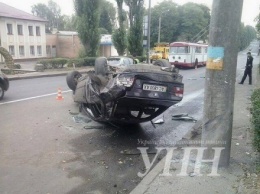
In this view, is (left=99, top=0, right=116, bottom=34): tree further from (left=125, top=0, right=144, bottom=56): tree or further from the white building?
(left=125, top=0, right=144, bottom=56): tree

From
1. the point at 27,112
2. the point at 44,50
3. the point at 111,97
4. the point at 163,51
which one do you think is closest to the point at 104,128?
the point at 111,97

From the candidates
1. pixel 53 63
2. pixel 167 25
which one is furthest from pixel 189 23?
pixel 53 63

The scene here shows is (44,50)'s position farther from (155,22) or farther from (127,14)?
(155,22)

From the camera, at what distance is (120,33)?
3050cm

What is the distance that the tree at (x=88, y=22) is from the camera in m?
26.5

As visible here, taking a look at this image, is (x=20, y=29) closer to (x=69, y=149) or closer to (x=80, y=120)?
(x=80, y=120)

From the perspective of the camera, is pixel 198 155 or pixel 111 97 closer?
pixel 198 155

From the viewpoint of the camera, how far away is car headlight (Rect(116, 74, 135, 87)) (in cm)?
508

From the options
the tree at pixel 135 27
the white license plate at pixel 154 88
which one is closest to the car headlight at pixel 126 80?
the white license plate at pixel 154 88

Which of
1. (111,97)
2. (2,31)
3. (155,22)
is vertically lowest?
(111,97)

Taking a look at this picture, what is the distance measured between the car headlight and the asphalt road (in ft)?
4.22

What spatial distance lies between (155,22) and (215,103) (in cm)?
5898

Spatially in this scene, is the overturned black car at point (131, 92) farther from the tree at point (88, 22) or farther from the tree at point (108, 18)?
the tree at point (108, 18)

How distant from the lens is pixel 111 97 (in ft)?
17.2
